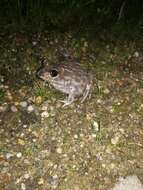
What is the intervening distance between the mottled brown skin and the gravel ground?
114 millimetres

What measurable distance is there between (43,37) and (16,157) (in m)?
→ 1.44

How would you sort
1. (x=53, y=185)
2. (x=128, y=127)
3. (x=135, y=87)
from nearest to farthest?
(x=53, y=185) < (x=128, y=127) < (x=135, y=87)

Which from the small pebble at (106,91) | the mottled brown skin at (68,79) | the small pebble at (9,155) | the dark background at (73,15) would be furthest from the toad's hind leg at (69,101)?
the dark background at (73,15)

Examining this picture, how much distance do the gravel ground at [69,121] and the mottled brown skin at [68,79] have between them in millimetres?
114

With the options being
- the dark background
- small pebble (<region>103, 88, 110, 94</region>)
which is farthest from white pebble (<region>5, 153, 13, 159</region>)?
the dark background

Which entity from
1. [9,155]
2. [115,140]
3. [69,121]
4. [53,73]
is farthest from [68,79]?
[9,155]

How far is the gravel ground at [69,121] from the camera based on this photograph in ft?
12.8

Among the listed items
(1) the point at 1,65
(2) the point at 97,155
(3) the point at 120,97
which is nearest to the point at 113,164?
(2) the point at 97,155

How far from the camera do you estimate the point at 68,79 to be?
165 inches

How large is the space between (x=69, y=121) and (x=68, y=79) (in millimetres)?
412

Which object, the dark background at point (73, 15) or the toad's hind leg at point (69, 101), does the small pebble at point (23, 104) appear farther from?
the dark background at point (73, 15)

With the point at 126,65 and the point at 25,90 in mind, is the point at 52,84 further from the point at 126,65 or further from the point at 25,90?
the point at 126,65

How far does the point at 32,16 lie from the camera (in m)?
4.66

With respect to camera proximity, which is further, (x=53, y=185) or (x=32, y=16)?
(x=32, y=16)
